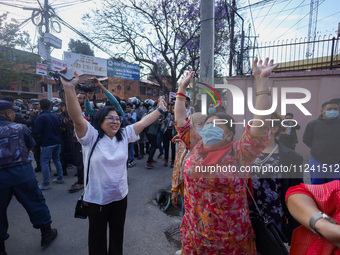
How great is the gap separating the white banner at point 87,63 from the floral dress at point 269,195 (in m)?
10.9

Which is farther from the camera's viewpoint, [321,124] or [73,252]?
[321,124]

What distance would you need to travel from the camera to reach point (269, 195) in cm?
185

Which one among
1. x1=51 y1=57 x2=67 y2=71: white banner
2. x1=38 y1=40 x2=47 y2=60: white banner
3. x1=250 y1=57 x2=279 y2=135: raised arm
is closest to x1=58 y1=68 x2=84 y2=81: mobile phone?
x1=250 y1=57 x2=279 y2=135: raised arm

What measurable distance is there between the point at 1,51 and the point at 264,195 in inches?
820

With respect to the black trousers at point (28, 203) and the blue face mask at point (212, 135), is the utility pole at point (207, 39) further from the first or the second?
the black trousers at point (28, 203)

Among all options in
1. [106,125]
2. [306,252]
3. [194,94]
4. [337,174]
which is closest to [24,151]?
[106,125]

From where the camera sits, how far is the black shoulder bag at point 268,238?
1.32 m

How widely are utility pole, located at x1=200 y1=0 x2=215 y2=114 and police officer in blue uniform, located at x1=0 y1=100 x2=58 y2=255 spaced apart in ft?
8.59

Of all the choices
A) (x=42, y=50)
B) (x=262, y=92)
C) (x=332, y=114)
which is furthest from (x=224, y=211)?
(x=42, y=50)

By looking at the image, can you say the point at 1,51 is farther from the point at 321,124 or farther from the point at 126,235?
the point at 321,124

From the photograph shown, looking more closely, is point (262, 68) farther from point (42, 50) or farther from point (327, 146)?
point (42, 50)

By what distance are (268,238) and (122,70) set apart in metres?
11.9

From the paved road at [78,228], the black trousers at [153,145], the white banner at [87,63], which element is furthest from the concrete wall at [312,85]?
the white banner at [87,63]

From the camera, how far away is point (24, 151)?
256 centimetres
